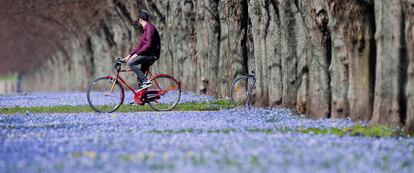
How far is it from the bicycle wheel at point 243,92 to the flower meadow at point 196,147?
5528 millimetres

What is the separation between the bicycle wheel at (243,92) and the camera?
23298 millimetres

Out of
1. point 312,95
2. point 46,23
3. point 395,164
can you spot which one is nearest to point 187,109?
point 312,95

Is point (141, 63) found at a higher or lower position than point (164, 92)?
higher

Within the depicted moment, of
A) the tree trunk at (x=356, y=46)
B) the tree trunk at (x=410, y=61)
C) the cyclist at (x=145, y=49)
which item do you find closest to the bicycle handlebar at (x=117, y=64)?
the cyclist at (x=145, y=49)

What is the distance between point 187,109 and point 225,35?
581 centimetres

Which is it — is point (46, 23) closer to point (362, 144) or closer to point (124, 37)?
point (124, 37)

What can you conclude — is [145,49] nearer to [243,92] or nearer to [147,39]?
[147,39]

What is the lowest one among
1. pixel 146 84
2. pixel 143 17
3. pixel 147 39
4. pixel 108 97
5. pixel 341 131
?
pixel 341 131

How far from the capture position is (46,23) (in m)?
59.9

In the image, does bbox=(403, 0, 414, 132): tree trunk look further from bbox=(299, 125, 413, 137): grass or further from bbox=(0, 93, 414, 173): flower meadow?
bbox=(0, 93, 414, 173): flower meadow

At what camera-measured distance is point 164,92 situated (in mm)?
21969

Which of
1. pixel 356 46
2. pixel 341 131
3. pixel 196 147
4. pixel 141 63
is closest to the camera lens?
pixel 196 147

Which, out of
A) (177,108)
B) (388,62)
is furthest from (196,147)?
(177,108)

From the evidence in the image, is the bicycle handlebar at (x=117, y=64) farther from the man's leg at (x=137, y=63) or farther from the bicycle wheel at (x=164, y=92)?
the bicycle wheel at (x=164, y=92)
